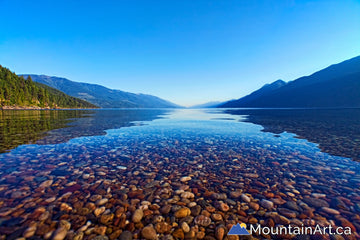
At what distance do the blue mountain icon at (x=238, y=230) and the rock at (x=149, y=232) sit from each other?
6.85ft

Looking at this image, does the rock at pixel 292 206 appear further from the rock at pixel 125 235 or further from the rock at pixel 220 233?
the rock at pixel 125 235

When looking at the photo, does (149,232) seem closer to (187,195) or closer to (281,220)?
(187,195)

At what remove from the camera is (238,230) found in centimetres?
439

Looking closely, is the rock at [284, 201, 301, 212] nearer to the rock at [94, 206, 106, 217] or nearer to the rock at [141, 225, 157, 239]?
the rock at [141, 225, 157, 239]

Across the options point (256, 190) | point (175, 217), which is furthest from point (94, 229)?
point (256, 190)

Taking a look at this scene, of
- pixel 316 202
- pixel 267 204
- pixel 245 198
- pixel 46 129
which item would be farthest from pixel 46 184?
pixel 46 129

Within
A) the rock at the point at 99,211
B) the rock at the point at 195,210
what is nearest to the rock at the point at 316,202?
the rock at the point at 195,210

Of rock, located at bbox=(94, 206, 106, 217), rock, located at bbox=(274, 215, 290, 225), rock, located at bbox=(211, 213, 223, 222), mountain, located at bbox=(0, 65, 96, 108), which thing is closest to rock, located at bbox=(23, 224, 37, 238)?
rock, located at bbox=(94, 206, 106, 217)

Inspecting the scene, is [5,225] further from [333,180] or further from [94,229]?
[333,180]

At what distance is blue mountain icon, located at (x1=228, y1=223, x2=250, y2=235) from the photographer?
4254 mm

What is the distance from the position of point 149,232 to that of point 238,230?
8.31ft

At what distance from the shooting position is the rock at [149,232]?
4004mm

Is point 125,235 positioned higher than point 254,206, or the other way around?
point 125,235

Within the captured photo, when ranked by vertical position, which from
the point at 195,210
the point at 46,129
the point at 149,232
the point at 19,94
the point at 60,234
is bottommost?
the point at 195,210
